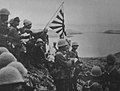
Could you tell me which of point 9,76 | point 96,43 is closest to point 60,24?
point 96,43

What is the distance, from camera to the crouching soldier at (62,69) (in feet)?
22.5

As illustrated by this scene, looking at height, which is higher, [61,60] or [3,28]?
[3,28]

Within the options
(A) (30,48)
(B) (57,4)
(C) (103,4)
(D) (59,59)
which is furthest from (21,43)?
(C) (103,4)

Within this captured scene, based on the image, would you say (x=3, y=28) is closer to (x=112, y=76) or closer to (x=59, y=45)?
(x=59, y=45)

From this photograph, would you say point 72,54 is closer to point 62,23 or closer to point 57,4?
point 62,23

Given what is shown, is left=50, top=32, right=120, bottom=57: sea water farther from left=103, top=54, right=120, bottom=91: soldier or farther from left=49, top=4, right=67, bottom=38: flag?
left=103, top=54, right=120, bottom=91: soldier

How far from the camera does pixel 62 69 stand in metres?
6.92

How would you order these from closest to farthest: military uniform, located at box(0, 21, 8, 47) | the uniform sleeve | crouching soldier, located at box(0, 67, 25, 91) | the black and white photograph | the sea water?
crouching soldier, located at box(0, 67, 25, 91), the black and white photograph, the uniform sleeve, military uniform, located at box(0, 21, 8, 47), the sea water

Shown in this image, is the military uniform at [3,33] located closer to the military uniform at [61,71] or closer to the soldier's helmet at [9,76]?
the military uniform at [61,71]

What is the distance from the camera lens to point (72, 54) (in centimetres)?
820

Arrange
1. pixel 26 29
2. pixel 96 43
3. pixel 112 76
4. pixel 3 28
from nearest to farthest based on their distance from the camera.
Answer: pixel 112 76 < pixel 3 28 < pixel 26 29 < pixel 96 43

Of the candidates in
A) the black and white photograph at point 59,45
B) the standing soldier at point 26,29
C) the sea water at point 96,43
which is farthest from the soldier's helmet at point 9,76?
the sea water at point 96,43

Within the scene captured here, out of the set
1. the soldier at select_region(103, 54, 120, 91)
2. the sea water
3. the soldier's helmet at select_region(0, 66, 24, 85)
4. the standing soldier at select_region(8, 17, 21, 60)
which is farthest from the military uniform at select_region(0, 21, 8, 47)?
the sea water

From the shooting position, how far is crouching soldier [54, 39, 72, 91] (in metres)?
6.85
